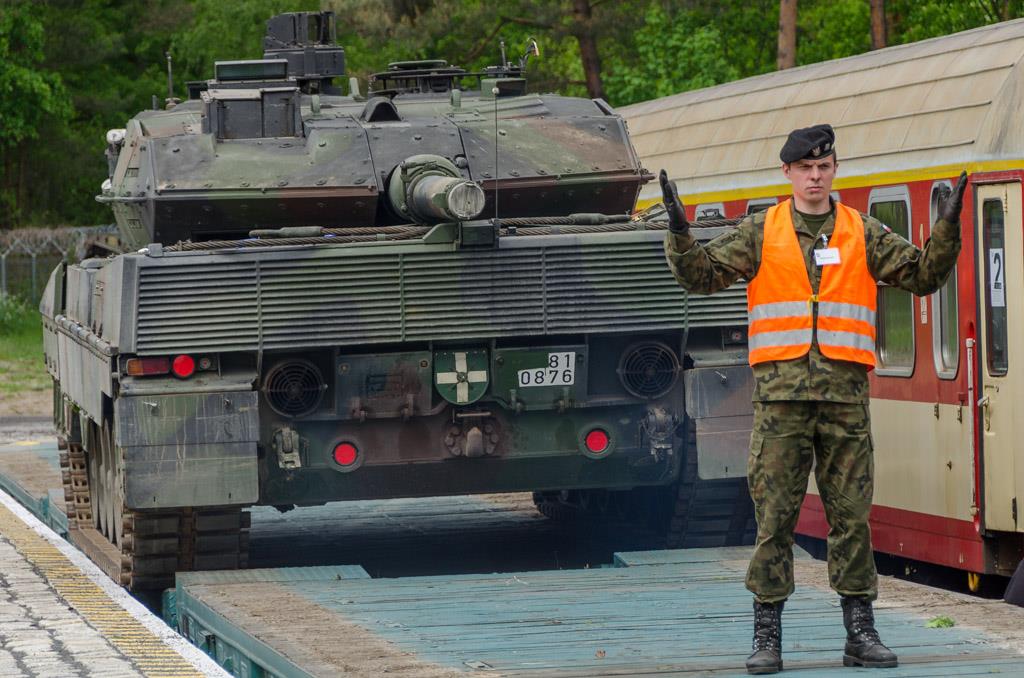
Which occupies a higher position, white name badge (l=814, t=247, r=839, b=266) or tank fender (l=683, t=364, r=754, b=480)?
white name badge (l=814, t=247, r=839, b=266)

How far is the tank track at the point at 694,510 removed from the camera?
1074 cm

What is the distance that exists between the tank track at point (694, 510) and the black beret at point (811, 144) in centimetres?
384

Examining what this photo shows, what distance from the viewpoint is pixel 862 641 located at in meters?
6.83

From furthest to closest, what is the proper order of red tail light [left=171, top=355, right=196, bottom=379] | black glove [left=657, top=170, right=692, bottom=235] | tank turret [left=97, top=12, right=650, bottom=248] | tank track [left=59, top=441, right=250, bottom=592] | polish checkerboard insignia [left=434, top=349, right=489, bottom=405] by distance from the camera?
tank turret [left=97, top=12, right=650, bottom=248] → tank track [left=59, top=441, right=250, bottom=592] → polish checkerboard insignia [left=434, top=349, right=489, bottom=405] → red tail light [left=171, top=355, right=196, bottom=379] → black glove [left=657, top=170, right=692, bottom=235]

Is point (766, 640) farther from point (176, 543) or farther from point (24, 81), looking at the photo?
point (24, 81)

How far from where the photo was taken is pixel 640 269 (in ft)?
33.5

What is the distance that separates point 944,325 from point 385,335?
2.91 meters

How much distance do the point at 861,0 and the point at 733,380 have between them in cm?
3326

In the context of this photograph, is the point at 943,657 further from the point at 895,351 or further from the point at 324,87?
the point at 324,87

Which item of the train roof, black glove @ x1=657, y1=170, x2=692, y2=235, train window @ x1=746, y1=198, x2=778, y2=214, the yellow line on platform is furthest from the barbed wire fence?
black glove @ x1=657, y1=170, x2=692, y2=235

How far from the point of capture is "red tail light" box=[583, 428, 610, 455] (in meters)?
10.5

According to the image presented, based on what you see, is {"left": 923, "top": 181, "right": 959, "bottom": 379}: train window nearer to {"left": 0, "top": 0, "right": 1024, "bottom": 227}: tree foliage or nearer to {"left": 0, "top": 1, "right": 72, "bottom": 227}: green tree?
{"left": 0, "top": 0, "right": 1024, "bottom": 227}: tree foliage

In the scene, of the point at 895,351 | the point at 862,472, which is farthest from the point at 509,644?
the point at 895,351

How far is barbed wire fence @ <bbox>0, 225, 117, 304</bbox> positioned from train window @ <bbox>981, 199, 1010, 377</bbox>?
30504 mm
